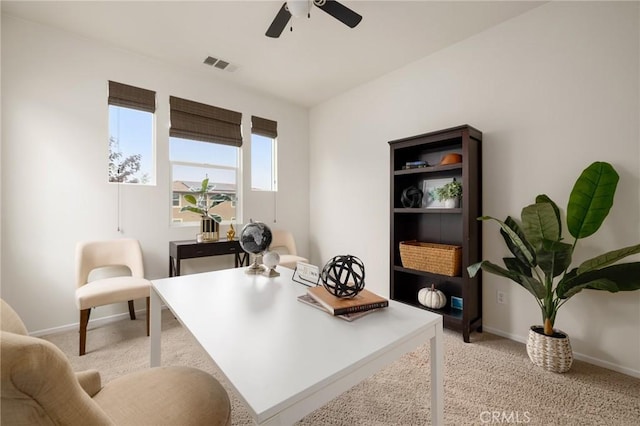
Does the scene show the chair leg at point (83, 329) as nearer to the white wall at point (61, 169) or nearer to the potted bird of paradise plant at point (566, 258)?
the white wall at point (61, 169)

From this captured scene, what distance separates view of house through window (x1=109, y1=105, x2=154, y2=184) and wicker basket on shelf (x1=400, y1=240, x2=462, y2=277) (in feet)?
9.58

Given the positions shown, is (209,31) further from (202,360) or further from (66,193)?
(202,360)

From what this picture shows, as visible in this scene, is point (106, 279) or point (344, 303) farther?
point (106, 279)

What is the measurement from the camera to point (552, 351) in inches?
74.1

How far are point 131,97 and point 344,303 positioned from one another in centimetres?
320

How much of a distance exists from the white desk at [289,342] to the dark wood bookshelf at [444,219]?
1.54 m

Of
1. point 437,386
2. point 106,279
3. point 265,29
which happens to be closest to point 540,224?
point 437,386

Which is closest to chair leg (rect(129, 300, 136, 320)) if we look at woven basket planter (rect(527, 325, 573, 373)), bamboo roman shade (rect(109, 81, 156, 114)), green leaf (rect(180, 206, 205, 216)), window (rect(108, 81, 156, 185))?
green leaf (rect(180, 206, 205, 216))

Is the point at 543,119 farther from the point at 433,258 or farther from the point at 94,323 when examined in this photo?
the point at 94,323

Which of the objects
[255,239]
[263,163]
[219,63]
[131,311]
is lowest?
[131,311]

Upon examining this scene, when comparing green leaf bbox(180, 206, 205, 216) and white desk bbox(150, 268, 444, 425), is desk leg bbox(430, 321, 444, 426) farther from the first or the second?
green leaf bbox(180, 206, 205, 216)

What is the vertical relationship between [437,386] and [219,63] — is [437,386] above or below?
below

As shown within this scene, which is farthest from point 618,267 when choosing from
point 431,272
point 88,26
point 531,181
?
point 88,26

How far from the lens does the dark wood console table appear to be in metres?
2.92
